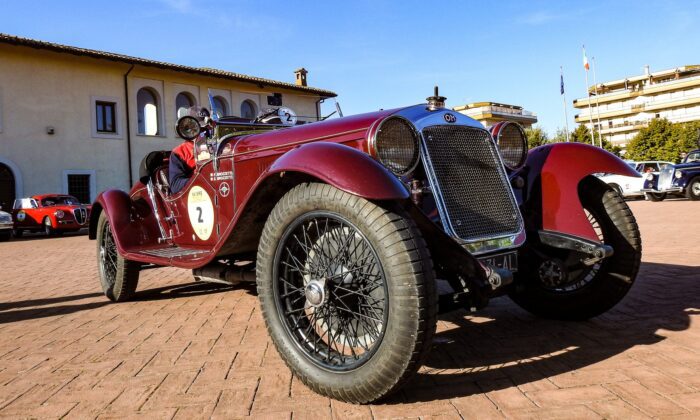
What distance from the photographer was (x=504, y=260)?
2721 millimetres

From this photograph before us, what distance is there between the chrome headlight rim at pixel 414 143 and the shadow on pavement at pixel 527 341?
102 cm

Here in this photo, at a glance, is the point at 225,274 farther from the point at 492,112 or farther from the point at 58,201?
the point at 492,112

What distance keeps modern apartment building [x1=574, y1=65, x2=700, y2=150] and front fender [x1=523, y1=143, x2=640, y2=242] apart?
6775 cm

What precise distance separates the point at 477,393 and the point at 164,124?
76.5 feet

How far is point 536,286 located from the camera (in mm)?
3326

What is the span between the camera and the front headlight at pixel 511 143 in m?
3.22

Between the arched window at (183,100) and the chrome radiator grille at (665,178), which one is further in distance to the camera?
the arched window at (183,100)

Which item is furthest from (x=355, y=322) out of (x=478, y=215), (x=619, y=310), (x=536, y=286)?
(x=619, y=310)

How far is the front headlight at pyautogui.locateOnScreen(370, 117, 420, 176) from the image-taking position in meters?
2.60

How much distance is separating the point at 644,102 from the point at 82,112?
71.1 meters

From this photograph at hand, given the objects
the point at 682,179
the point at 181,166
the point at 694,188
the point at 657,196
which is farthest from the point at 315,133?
the point at 657,196

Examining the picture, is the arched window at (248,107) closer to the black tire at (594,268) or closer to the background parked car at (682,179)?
the background parked car at (682,179)

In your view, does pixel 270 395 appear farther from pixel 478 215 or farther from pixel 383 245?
pixel 478 215

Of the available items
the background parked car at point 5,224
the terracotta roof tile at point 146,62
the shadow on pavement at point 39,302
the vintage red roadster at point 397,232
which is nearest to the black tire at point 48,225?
the background parked car at point 5,224
